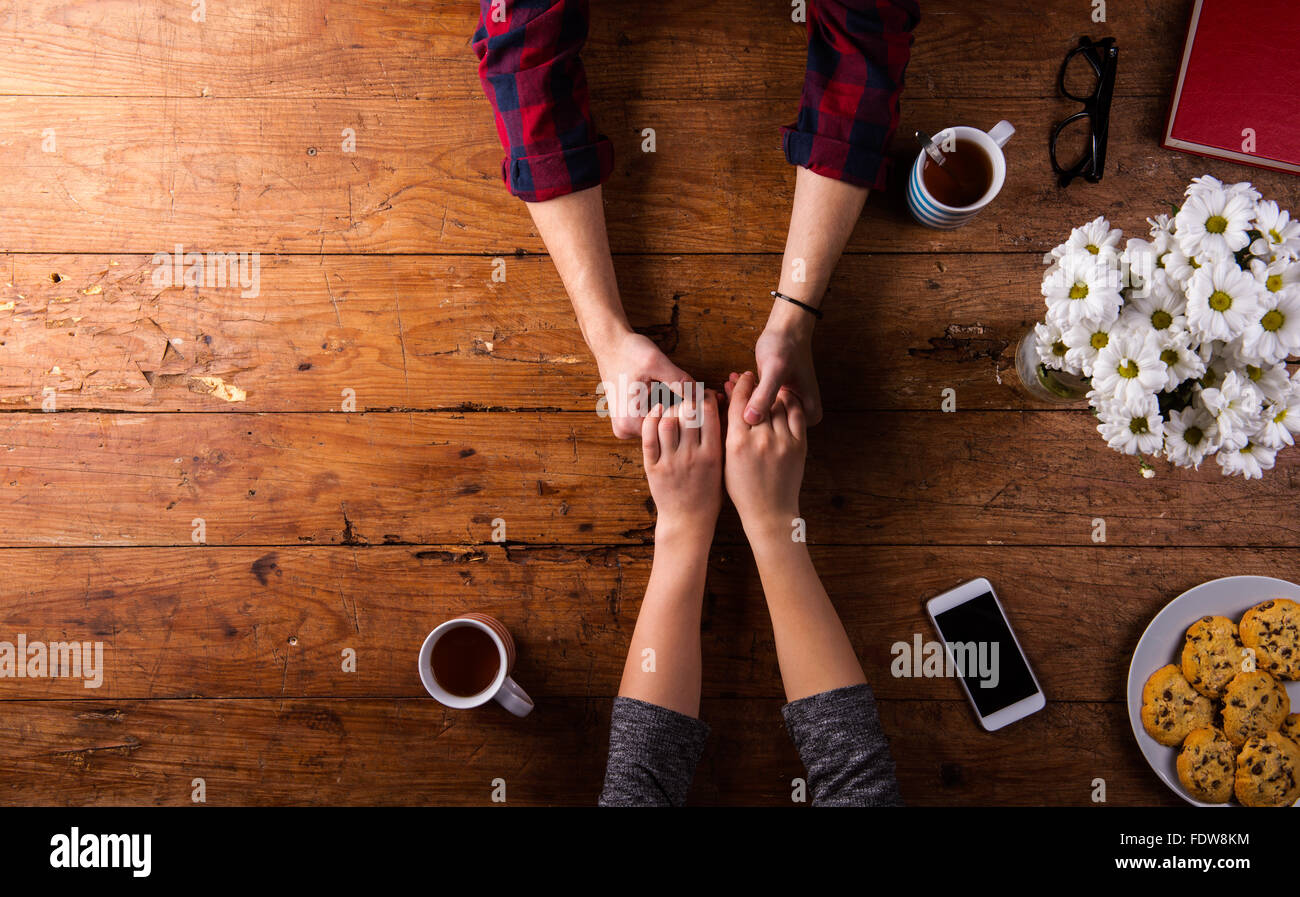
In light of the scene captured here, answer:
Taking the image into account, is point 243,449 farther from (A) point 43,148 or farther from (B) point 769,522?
(B) point 769,522

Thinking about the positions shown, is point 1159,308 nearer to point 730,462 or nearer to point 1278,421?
point 1278,421

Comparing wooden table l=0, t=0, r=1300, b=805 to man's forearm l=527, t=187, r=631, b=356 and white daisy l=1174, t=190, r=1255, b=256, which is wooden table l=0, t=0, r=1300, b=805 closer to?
man's forearm l=527, t=187, r=631, b=356

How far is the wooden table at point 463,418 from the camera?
112 cm

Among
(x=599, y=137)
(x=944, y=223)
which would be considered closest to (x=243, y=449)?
(x=599, y=137)

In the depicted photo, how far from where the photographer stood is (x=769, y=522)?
1086mm

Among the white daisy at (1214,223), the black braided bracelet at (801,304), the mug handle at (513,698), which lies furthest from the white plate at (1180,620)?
the mug handle at (513,698)

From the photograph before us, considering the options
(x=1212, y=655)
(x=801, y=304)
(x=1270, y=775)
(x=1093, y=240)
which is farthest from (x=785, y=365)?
(x=1270, y=775)

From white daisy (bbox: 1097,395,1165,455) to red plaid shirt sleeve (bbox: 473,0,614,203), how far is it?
2.63 ft

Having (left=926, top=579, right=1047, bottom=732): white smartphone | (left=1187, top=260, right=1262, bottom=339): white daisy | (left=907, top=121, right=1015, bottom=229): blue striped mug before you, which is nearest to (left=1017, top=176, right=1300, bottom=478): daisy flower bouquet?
(left=1187, top=260, right=1262, bottom=339): white daisy

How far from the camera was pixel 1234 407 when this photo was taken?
70 cm

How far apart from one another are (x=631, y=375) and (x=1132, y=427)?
67cm

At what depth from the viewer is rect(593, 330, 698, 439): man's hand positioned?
3.60 feet

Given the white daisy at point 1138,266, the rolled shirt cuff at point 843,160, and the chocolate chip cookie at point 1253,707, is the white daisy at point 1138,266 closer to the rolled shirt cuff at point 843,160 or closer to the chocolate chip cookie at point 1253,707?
the rolled shirt cuff at point 843,160

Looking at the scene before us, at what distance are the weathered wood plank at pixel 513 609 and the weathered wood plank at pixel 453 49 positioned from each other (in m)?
0.83
